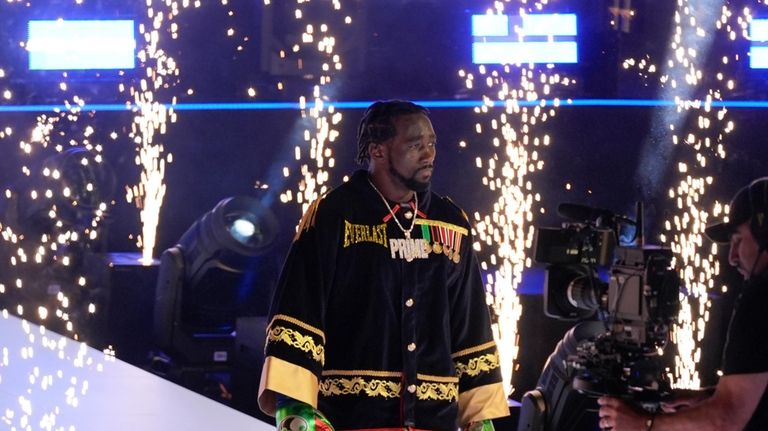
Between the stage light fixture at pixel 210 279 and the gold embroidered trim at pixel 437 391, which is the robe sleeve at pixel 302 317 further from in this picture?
the stage light fixture at pixel 210 279

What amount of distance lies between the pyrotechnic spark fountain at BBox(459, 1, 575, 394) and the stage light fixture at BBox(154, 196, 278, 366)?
68.6 inches

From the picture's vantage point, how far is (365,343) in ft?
7.11

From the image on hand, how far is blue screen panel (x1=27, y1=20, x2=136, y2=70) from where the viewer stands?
22.0ft

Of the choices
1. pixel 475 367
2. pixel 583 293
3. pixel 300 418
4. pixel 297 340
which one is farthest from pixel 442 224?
pixel 583 293

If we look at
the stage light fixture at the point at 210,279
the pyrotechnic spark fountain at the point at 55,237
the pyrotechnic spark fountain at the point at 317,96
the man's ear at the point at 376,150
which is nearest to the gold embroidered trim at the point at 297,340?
the man's ear at the point at 376,150

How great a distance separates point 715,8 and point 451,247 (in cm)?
545

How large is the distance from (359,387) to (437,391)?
16 cm

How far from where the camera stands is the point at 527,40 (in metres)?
7.05

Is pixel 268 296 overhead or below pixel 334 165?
below

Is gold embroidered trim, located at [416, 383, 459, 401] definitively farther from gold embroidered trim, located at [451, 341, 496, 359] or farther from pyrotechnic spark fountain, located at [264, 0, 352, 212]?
pyrotechnic spark fountain, located at [264, 0, 352, 212]

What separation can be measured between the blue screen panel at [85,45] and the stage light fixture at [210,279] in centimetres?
140

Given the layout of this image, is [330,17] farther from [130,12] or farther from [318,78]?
[130,12]

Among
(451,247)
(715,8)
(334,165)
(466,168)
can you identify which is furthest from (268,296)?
(451,247)

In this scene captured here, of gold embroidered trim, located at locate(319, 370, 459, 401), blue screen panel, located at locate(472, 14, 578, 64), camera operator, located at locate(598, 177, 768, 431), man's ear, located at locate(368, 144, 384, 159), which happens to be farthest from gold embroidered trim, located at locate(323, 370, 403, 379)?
blue screen panel, located at locate(472, 14, 578, 64)
